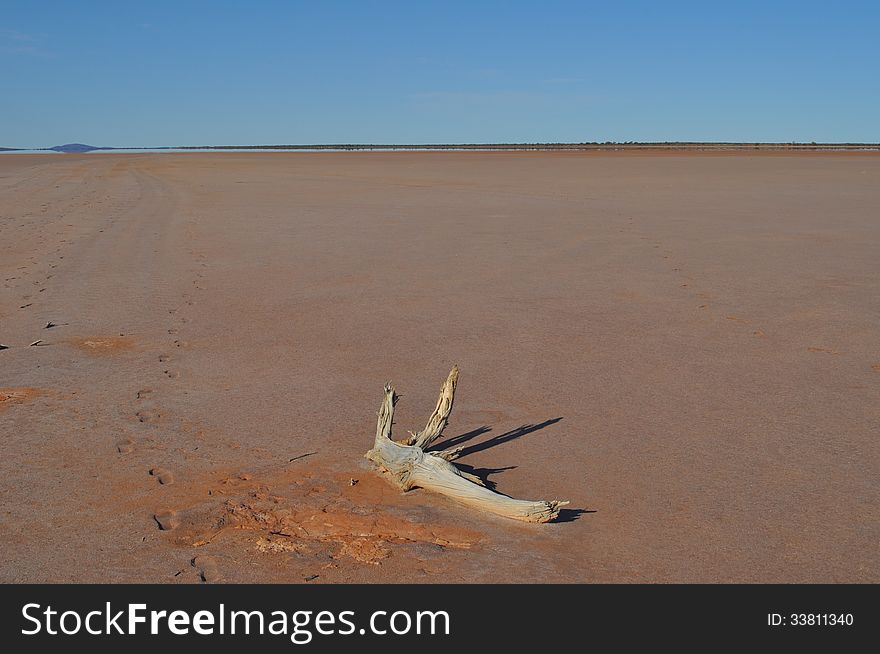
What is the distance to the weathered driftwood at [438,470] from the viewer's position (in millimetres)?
3465

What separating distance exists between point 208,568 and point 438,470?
1038 mm

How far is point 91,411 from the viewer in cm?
475

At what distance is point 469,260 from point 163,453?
6.18 meters

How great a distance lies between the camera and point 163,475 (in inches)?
154

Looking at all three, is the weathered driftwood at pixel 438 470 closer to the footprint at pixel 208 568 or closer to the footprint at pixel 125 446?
the footprint at pixel 208 568

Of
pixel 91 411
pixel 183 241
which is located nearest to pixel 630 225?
pixel 183 241

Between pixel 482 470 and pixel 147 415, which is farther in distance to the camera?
pixel 147 415

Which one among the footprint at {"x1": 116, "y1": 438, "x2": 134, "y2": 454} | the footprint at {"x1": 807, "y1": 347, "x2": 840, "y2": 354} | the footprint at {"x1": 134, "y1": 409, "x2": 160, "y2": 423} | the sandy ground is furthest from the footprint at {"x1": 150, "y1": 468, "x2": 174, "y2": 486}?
the footprint at {"x1": 807, "y1": 347, "x2": 840, "y2": 354}

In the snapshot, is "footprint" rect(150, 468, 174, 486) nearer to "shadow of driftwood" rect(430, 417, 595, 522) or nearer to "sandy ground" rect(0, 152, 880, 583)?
"sandy ground" rect(0, 152, 880, 583)

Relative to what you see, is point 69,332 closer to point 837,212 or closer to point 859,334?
point 859,334

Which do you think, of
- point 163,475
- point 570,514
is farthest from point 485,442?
point 163,475

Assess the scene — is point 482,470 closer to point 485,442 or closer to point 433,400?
point 485,442

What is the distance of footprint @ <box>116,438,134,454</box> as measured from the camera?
4.19 m

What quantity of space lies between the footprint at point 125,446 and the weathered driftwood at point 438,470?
1167 millimetres
